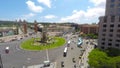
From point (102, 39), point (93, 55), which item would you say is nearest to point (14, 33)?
point (102, 39)

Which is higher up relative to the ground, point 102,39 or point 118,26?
A: point 118,26

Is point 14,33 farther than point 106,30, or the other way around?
point 14,33

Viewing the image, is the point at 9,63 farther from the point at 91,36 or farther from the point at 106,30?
the point at 91,36

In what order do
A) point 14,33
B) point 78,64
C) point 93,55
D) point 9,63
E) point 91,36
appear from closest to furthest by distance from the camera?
point 93,55, point 78,64, point 9,63, point 91,36, point 14,33

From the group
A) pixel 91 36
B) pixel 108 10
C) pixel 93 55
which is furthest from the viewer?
pixel 91 36

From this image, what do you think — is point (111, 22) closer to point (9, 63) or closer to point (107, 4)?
point (107, 4)

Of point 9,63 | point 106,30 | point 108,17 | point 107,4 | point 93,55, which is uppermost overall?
point 107,4

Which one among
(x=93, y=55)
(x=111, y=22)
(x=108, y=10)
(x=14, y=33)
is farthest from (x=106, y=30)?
(x=14, y=33)
